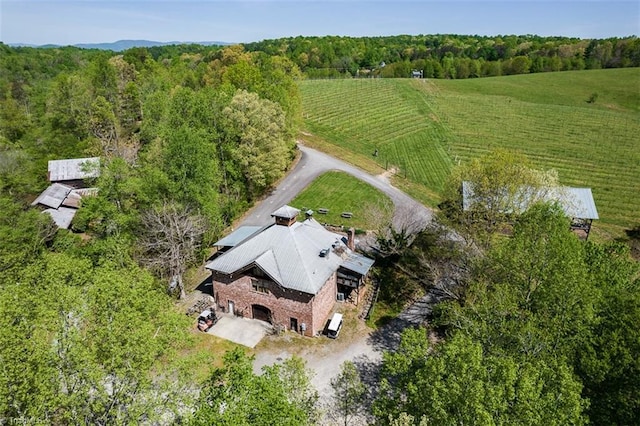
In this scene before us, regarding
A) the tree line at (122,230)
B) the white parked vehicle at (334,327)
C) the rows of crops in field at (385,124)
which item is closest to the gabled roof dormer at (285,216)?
the white parked vehicle at (334,327)

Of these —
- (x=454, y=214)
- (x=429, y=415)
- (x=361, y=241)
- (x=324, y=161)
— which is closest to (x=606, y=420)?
(x=429, y=415)

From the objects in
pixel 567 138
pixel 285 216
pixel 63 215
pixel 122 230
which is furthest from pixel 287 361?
pixel 567 138

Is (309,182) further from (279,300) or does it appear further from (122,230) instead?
(279,300)

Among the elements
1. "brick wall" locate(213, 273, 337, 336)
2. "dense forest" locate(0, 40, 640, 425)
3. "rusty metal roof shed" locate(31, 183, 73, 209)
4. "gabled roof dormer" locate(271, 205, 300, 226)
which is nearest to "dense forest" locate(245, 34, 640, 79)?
"rusty metal roof shed" locate(31, 183, 73, 209)

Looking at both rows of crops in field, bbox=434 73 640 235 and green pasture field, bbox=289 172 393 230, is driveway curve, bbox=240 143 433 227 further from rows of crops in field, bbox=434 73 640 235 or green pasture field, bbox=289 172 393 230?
rows of crops in field, bbox=434 73 640 235

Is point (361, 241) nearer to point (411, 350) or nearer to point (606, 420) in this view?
point (411, 350)

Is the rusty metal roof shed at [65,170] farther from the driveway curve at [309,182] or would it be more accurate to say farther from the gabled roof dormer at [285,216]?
the gabled roof dormer at [285,216]
